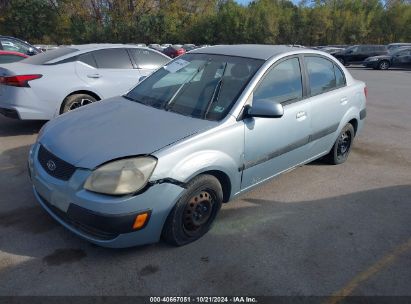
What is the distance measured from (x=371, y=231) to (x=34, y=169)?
10.3 feet

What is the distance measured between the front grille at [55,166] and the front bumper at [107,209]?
1.6 inches

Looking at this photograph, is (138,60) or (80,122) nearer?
(80,122)

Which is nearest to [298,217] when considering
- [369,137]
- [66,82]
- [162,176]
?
[162,176]

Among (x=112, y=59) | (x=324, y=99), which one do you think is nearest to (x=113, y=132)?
(x=324, y=99)

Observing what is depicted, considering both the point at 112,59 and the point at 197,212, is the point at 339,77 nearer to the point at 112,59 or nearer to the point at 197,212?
Answer: the point at 197,212

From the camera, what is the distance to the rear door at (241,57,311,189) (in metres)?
3.49

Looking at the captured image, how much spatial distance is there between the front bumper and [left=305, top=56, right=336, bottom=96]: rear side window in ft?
7.43

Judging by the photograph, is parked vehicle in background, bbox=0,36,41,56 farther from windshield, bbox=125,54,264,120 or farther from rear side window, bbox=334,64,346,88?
rear side window, bbox=334,64,346,88

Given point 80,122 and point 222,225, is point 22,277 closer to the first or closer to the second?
point 80,122

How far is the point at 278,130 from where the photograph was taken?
3709 millimetres

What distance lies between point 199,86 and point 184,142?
0.99 m

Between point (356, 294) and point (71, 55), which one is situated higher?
point (71, 55)

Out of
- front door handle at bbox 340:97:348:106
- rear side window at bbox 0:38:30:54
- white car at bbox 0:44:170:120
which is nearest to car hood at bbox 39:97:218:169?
front door handle at bbox 340:97:348:106

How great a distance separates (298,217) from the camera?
3.77m
